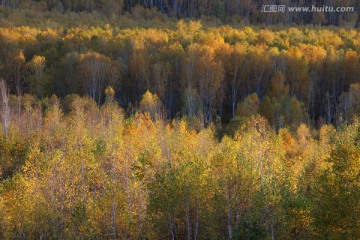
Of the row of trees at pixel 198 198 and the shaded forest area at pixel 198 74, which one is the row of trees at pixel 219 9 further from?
the row of trees at pixel 198 198

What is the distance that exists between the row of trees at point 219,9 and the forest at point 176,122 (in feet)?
1.39

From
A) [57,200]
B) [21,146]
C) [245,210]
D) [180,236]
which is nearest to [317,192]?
[245,210]

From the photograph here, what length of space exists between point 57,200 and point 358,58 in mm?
68835

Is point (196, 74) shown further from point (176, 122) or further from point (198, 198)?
point (198, 198)

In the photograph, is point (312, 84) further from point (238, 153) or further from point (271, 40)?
point (238, 153)

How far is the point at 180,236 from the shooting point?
35.5m

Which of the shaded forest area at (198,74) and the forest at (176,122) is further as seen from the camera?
the shaded forest area at (198,74)

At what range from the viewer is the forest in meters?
32.5

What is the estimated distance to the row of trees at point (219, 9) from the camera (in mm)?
137625

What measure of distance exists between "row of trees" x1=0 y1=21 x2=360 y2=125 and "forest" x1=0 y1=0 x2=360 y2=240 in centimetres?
30

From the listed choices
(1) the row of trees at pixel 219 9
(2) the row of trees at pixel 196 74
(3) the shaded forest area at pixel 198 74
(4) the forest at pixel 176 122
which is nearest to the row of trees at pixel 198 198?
(4) the forest at pixel 176 122

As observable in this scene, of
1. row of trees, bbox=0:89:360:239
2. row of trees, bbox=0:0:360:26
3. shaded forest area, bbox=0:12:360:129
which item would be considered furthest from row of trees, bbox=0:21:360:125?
row of trees, bbox=0:89:360:239

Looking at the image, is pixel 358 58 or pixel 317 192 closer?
pixel 317 192

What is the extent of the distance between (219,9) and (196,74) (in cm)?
5892
